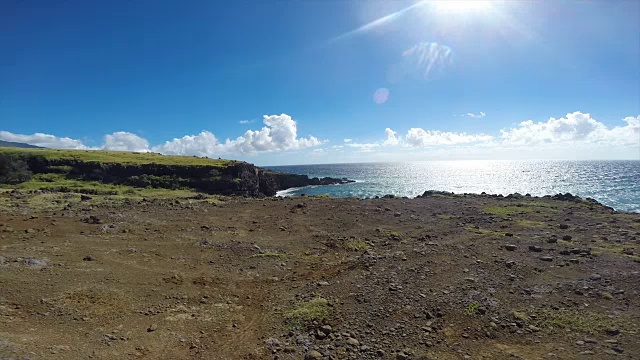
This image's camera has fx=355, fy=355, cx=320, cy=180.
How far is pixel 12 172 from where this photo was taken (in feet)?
158

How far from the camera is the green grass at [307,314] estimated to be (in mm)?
10734

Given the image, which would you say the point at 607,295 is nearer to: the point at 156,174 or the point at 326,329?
the point at 326,329

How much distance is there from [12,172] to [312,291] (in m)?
54.5

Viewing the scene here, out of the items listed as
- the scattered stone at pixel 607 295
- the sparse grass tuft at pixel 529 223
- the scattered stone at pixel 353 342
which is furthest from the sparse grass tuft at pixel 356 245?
the sparse grass tuft at pixel 529 223

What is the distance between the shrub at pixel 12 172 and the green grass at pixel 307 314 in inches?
2073

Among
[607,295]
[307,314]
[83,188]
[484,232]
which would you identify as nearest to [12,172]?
[83,188]

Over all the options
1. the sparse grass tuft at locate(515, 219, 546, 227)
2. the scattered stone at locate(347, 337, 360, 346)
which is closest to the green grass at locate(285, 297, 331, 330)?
the scattered stone at locate(347, 337, 360, 346)

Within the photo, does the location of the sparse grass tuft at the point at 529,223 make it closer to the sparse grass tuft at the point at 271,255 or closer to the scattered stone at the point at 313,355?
the sparse grass tuft at the point at 271,255

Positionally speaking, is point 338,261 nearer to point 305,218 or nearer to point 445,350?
point 445,350

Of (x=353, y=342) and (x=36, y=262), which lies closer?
(x=353, y=342)

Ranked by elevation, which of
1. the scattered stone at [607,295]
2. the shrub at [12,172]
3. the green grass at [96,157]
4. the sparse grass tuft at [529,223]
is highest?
the green grass at [96,157]

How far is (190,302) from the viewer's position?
39.4 ft

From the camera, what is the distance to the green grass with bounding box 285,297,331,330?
10.7 m

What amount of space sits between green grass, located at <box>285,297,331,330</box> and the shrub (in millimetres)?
52665
